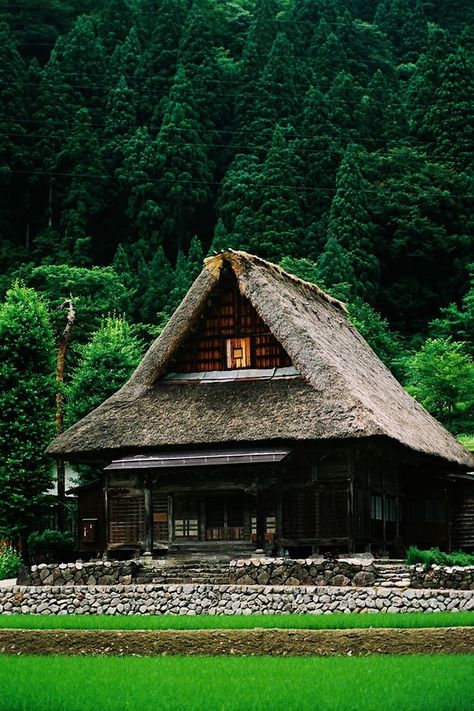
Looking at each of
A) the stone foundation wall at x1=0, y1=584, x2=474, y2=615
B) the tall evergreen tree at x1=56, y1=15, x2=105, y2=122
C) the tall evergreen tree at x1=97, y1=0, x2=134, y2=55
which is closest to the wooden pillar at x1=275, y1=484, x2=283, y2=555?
the stone foundation wall at x1=0, y1=584, x2=474, y2=615

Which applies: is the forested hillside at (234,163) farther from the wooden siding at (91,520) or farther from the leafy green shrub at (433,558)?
the leafy green shrub at (433,558)

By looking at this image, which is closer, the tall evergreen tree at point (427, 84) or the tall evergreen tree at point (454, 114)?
the tall evergreen tree at point (454, 114)

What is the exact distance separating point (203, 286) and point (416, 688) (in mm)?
21684

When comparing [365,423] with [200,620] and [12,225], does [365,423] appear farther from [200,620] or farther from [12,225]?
[12,225]

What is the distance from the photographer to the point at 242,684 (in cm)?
1471

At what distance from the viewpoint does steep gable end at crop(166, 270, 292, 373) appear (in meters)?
34.3

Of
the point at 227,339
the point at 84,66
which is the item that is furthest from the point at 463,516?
the point at 84,66

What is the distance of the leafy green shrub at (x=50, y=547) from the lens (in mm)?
37688

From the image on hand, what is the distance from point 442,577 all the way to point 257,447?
25.1ft

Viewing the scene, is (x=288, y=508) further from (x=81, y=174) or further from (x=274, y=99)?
(x=274, y=99)

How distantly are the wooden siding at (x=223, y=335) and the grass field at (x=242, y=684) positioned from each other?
673 inches

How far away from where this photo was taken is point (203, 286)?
34.8 metres

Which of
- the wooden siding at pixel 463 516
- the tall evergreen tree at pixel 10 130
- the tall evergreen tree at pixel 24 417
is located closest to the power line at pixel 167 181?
the tall evergreen tree at pixel 10 130

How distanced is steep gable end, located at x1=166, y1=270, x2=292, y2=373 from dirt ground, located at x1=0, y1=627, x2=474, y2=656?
1536 cm
